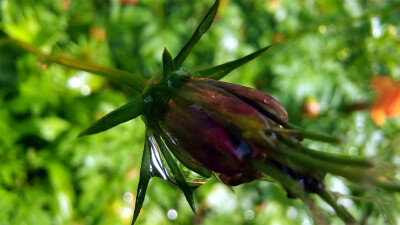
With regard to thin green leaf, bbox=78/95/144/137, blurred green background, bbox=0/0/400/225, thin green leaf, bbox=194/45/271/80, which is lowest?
thin green leaf, bbox=78/95/144/137

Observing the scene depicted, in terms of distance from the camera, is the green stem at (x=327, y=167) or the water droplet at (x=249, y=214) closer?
the green stem at (x=327, y=167)

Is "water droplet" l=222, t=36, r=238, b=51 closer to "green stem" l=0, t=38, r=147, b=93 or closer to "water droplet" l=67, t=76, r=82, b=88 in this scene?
"water droplet" l=67, t=76, r=82, b=88

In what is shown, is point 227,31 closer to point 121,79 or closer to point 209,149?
point 121,79

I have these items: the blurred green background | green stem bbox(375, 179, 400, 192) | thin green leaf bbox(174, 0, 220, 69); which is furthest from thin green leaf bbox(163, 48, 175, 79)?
the blurred green background

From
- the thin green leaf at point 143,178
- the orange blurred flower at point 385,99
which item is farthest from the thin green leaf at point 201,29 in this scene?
the orange blurred flower at point 385,99

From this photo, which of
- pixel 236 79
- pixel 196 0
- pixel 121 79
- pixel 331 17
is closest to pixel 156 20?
pixel 196 0

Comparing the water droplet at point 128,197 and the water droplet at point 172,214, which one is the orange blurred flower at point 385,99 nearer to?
the water droplet at point 172,214
